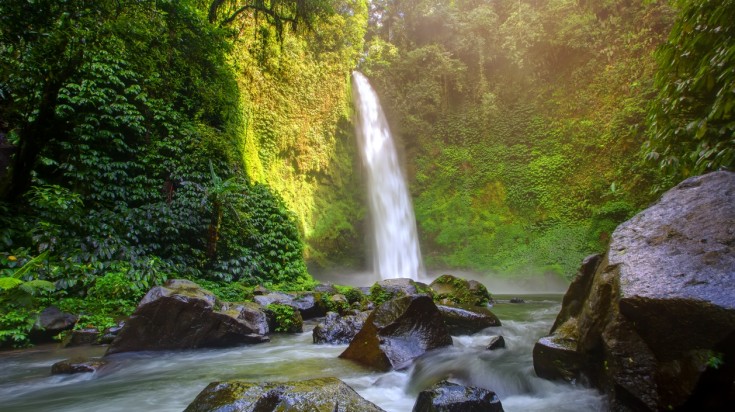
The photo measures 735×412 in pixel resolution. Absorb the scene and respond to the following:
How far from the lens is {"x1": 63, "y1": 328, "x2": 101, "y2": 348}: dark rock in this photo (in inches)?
217

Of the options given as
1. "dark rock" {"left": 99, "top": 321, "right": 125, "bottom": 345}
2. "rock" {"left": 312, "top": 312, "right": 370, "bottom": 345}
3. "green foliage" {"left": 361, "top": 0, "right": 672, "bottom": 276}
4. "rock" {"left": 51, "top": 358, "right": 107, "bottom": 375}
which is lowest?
"rock" {"left": 51, "top": 358, "right": 107, "bottom": 375}

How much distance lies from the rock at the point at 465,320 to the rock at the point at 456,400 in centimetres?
329

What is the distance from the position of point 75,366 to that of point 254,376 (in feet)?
6.32

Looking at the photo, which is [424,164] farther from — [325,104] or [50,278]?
[50,278]

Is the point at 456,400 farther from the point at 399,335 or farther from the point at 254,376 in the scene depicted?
the point at 254,376

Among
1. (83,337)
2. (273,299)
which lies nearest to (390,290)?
(273,299)

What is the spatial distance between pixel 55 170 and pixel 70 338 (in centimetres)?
400

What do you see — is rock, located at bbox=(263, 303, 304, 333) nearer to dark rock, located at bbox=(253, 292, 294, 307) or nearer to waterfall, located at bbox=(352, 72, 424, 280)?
dark rock, located at bbox=(253, 292, 294, 307)

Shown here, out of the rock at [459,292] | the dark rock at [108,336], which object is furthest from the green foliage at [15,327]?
the rock at [459,292]

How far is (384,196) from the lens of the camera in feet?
60.6

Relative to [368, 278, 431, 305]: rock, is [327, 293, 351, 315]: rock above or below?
below

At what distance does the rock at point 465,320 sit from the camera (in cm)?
607

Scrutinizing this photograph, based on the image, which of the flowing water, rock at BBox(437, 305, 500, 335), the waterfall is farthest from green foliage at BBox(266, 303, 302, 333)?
the waterfall

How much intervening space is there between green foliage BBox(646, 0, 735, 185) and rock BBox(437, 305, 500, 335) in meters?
3.29
